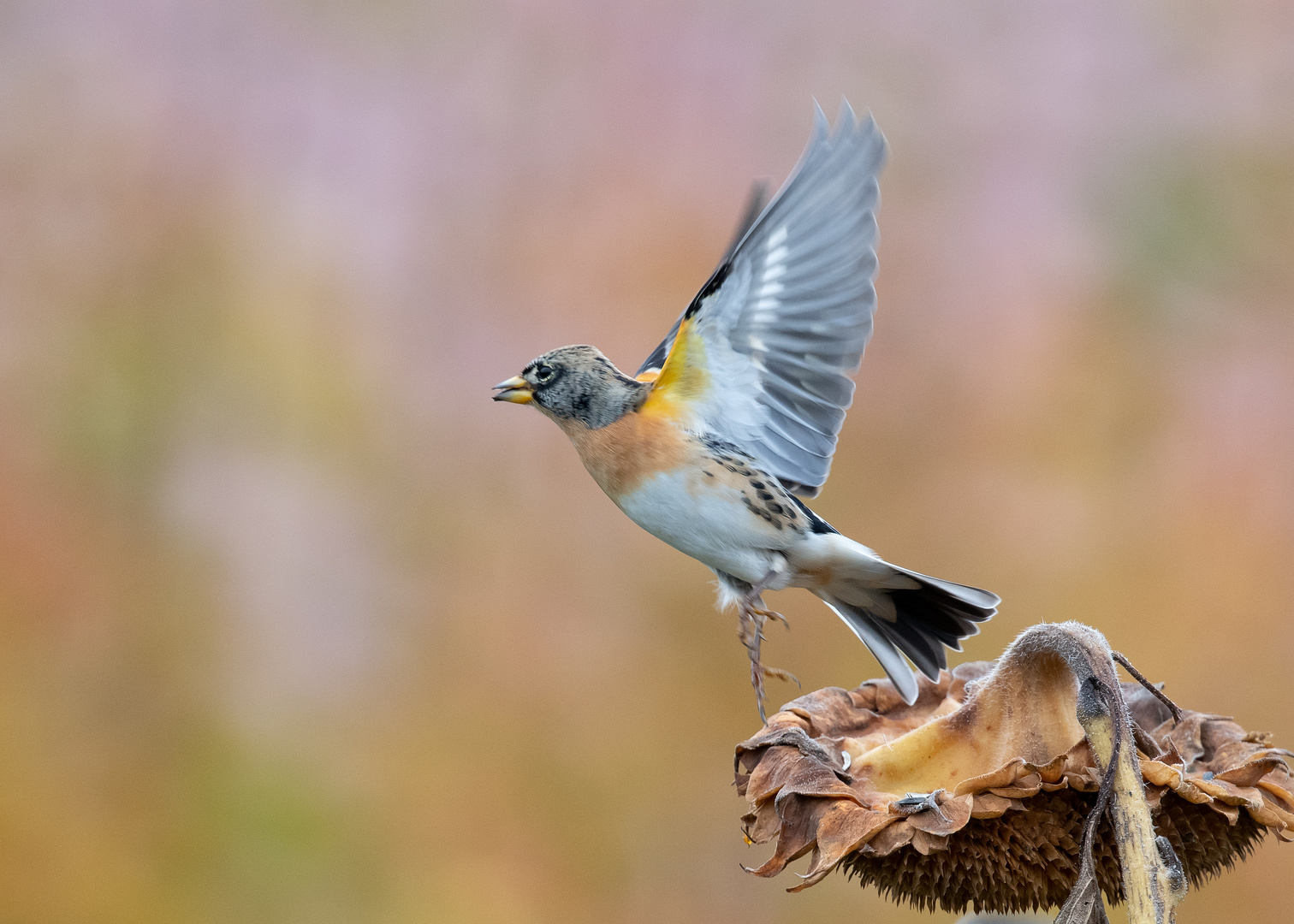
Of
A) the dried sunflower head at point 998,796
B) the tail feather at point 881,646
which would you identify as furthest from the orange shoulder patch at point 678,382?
the dried sunflower head at point 998,796

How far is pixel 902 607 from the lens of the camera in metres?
1.12

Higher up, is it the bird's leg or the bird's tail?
the bird's tail

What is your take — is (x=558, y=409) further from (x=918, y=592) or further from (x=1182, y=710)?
(x=1182, y=710)

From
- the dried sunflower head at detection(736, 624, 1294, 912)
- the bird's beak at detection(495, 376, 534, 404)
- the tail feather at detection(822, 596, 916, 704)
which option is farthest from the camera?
the bird's beak at detection(495, 376, 534, 404)

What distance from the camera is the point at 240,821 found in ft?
6.50

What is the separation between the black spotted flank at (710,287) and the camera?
1014mm

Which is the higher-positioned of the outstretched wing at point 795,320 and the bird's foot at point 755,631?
the outstretched wing at point 795,320

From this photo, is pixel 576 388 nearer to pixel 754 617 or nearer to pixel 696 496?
pixel 696 496

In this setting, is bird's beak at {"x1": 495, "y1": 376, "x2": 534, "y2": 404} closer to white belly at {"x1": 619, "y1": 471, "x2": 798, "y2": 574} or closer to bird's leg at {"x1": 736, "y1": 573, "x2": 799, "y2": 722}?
white belly at {"x1": 619, "y1": 471, "x2": 798, "y2": 574}

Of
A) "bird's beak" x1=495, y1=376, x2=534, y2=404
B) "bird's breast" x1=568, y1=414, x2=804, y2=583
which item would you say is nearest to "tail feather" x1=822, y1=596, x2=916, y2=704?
"bird's breast" x1=568, y1=414, x2=804, y2=583

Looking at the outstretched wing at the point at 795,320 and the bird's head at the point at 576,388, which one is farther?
the bird's head at the point at 576,388

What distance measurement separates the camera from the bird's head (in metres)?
1.13

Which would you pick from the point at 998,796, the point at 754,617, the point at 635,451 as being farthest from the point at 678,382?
the point at 998,796

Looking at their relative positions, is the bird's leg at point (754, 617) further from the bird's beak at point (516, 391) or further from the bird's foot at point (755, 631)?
the bird's beak at point (516, 391)
